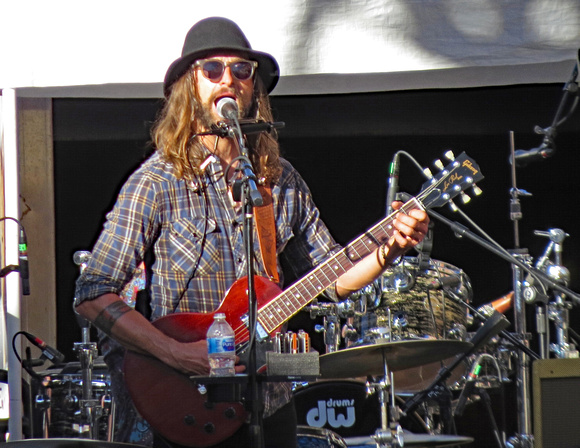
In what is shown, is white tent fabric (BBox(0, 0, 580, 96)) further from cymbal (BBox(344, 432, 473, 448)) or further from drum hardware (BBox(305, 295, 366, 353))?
cymbal (BBox(344, 432, 473, 448))

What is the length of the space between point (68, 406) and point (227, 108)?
87.1 inches

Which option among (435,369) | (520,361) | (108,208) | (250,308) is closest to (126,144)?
(108,208)

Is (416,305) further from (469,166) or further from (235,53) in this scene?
(235,53)

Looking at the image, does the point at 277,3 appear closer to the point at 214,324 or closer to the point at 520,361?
the point at 214,324

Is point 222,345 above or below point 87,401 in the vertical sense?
above

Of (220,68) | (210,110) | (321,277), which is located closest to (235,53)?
(220,68)

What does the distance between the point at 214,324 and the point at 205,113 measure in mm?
892

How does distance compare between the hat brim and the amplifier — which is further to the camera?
the amplifier

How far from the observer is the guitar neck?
338 centimetres

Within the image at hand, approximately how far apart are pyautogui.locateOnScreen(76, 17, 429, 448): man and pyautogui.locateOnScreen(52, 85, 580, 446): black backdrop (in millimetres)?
2074

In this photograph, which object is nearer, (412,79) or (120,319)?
(120,319)

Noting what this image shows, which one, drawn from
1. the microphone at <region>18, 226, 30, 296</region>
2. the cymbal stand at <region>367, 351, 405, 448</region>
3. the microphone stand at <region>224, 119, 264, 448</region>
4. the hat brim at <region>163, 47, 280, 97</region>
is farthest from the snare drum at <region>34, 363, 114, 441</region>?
the microphone stand at <region>224, 119, 264, 448</region>

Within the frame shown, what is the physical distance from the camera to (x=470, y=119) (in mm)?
5898

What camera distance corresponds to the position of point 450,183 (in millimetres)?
3680
